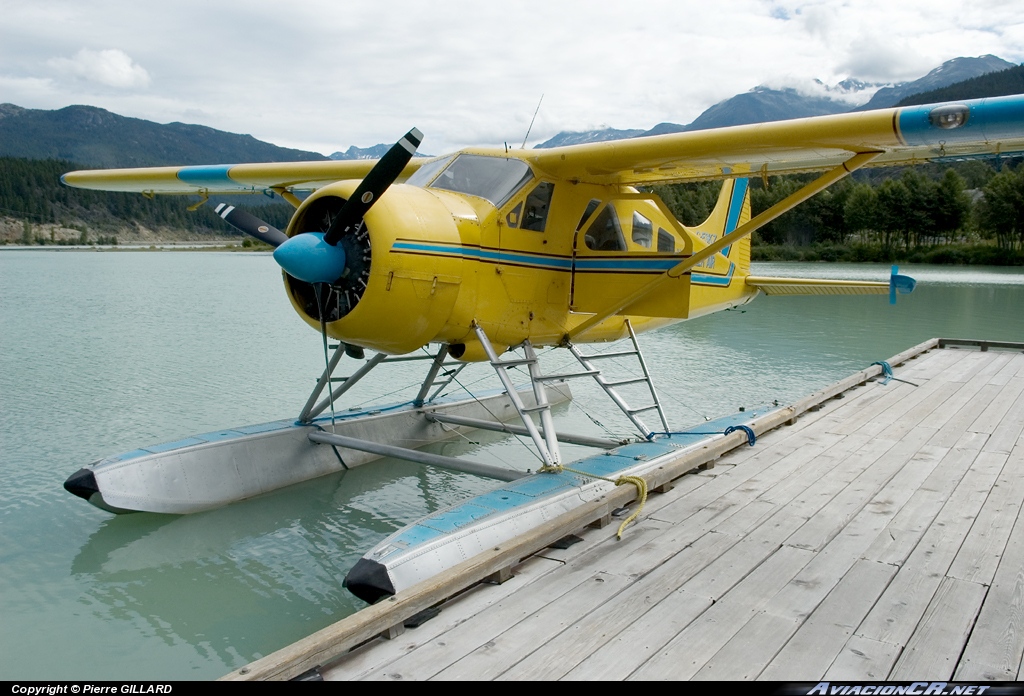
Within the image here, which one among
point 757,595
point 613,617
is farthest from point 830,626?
point 613,617

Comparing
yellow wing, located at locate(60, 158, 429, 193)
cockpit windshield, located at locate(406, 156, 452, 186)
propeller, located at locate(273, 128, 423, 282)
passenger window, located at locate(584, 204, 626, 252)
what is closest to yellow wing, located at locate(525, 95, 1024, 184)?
passenger window, located at locate(584, 204, 626, 252)

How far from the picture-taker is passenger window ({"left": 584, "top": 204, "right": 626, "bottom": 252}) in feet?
20.6

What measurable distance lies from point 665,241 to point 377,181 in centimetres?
332

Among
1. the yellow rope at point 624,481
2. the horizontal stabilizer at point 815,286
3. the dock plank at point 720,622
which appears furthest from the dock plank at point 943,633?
the horizontal stabilizer at point 815,286

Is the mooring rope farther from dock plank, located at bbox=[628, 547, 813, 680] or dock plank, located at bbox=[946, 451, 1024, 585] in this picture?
dock plank, located at bbox=[628, 547, 813, 680]

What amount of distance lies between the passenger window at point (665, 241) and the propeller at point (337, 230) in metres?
2.98

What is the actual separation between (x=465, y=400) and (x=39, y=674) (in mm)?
5431

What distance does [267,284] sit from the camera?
108ft

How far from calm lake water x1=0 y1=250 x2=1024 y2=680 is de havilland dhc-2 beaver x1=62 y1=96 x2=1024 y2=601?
0.42 m

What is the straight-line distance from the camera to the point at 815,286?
7801mm

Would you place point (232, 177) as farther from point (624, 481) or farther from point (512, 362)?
point (624, 481)

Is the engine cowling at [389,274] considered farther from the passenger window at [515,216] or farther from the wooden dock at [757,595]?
the wooden dock at [757,595]

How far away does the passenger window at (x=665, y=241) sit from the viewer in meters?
6.78
